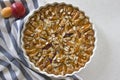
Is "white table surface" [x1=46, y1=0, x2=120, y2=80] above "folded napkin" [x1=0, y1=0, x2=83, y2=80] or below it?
above

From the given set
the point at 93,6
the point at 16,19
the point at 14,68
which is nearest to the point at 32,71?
the point at 14,68

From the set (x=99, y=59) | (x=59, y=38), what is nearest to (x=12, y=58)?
(x=59, y=38)

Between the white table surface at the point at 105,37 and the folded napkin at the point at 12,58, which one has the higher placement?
the white table surface at the point at 105,37

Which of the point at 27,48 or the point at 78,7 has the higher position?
the point at 78,7

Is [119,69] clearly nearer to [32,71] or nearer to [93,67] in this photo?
[93,67]

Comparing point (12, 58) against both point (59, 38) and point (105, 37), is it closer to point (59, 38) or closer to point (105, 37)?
point (59, 38)
